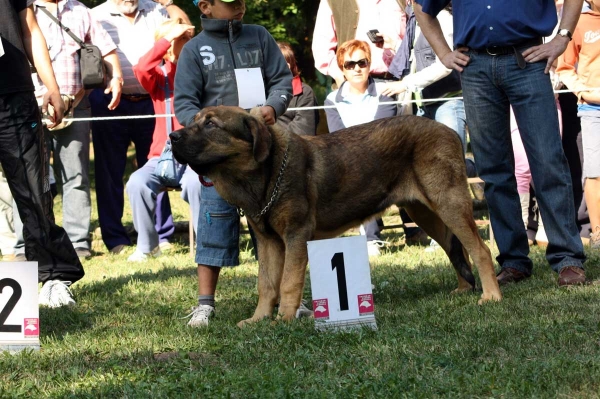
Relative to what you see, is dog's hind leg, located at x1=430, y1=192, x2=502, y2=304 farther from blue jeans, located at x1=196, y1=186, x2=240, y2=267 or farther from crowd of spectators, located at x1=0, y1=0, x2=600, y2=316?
blue jeans, located at x1=196, y1=186, x2=240, y2=267

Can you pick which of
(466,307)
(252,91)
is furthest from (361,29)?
(466,307)

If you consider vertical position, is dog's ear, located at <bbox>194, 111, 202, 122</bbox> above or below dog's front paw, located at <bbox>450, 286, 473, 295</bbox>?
above

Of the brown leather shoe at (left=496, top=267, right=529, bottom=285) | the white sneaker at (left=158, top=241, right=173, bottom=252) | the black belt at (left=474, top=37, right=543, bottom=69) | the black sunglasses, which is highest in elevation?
the black belt at (left=474, top=37, right=543, bottom=69)

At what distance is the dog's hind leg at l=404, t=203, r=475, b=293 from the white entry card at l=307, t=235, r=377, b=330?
4.75 ft

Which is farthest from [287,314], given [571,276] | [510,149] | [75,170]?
[75,170]

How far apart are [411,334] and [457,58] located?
2.39 m

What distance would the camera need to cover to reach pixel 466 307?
19.7 feet

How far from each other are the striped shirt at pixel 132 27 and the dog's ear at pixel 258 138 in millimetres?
5365

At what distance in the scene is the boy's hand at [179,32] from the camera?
378 inches

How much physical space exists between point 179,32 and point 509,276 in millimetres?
4492

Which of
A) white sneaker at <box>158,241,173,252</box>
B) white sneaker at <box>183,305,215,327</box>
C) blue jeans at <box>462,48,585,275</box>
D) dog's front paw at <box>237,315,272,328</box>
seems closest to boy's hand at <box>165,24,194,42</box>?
white sneaker at <box>158,241,173,252</box>

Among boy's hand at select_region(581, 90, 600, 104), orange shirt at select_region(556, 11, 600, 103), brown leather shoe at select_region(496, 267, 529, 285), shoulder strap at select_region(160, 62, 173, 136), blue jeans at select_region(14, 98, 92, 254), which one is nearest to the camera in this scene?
brown leather shoe at select_region(496, 267, 529, 285)

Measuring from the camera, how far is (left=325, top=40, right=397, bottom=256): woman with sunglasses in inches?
373

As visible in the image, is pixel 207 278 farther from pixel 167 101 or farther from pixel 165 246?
pixel 165 246
